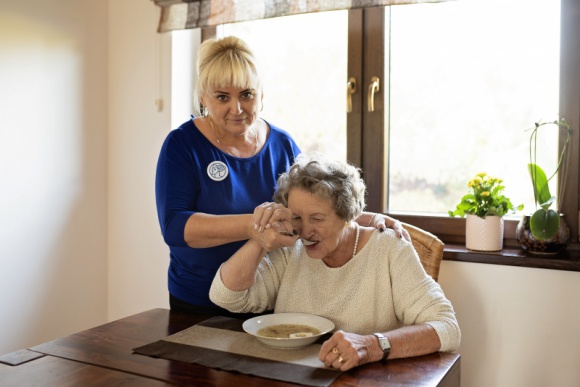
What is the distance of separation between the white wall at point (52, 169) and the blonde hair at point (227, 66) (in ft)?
4.07

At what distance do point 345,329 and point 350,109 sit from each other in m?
1.32

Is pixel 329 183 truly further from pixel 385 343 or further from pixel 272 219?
pixel 385 343

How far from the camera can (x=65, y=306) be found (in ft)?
10.2

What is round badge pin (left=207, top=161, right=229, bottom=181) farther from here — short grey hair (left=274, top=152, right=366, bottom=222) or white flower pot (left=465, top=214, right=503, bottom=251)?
white flower pot (left=465, top=214, right=503, bottom=251)

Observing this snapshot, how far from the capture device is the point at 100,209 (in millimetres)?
3285

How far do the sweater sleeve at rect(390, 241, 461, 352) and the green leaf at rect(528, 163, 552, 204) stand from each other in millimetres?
812

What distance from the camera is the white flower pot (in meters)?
2.43

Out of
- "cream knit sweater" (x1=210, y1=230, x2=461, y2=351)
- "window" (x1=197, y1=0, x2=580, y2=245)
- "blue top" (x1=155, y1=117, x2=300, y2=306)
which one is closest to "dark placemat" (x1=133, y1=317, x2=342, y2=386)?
"cream knit sweater" (x1=210, y1=230, x2=461, y2=351)

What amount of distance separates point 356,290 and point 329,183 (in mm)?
320

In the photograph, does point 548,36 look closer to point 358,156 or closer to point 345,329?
point 358,156

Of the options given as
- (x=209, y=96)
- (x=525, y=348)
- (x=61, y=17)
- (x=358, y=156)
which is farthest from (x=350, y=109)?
(x=61, y=17)

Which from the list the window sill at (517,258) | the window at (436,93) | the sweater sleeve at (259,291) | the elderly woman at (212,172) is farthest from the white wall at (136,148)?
the window sill at (517,258)

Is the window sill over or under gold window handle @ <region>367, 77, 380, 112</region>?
under

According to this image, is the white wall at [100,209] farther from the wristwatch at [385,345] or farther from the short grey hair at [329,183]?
the wristwatch at [385,345]
